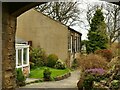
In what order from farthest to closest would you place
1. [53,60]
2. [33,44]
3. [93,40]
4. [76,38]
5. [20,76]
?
[76,38], [93,40], [33,44], [53,60], [20,76]

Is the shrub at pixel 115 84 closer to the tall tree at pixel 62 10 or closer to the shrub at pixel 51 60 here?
the shrub at pixel 51 60

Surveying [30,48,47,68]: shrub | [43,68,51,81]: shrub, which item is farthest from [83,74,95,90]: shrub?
[30,48,47,68]: shrub

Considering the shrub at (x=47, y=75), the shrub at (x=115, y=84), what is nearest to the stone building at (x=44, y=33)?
the shrub at (x=47, y=75)

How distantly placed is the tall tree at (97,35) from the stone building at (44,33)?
8.33ft

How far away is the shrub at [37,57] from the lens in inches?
915

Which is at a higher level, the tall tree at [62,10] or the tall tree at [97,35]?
the tall tree at [62,10]

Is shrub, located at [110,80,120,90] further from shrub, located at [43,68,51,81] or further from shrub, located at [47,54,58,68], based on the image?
shrub, located at [47,54,58,68]

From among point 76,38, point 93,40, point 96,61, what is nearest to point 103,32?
point 93,40

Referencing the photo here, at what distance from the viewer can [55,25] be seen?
2622cm

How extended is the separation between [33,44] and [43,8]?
8056 millimetres

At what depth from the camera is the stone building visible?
26078 millimetres

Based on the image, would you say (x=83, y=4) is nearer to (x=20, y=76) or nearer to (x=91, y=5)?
(x=91, y=5)

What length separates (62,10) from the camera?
32.9 m

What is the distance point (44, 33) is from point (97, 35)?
16.2 ft
